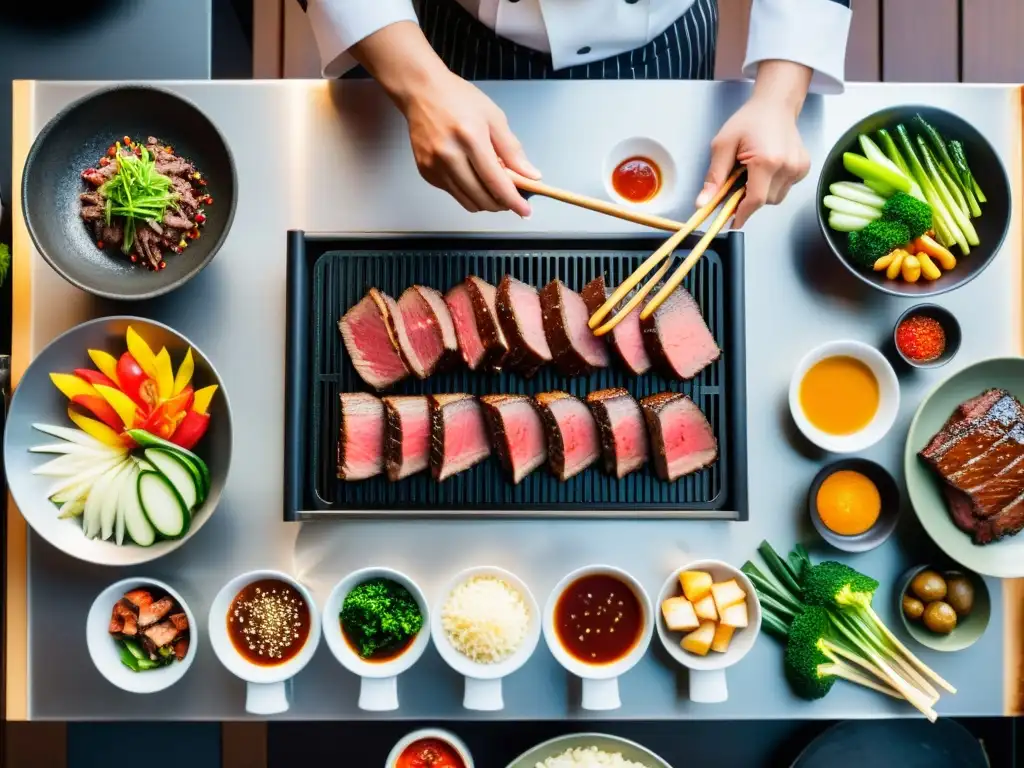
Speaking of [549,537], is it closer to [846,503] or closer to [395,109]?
[846,503]

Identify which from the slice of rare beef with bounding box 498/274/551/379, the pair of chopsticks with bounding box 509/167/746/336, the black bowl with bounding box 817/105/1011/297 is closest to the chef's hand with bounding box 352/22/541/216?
the pair of chopsticks with bounding box 509/167/746/336

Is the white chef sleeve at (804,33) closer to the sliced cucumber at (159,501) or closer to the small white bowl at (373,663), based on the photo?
the small white bowl at (373,663)

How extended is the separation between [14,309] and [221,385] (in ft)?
2.54

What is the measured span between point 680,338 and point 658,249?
0.87 ft

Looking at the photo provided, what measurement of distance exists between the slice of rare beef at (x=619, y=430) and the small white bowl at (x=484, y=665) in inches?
17.8

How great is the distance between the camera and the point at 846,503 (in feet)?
7.45

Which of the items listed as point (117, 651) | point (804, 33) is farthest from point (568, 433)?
point (117, 651)

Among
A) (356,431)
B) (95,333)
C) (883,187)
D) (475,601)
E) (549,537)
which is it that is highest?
(883,187)

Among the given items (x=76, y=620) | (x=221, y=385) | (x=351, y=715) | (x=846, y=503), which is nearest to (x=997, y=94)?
(x=846, y=503)

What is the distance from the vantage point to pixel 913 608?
226cm

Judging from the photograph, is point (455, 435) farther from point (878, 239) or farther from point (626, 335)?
point (878, 239)

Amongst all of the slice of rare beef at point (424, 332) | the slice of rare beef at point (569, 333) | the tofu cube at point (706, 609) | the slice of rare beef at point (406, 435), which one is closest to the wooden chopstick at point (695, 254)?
the slice of rare beef at point (569, 333)

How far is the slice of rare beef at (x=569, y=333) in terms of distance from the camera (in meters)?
2.18

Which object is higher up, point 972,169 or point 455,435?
point 972,169
